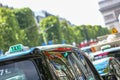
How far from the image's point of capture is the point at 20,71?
3633 mm

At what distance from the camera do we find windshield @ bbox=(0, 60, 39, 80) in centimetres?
359

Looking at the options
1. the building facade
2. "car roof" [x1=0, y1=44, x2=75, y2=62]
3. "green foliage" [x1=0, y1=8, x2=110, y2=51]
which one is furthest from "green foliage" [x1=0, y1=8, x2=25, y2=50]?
the building facade

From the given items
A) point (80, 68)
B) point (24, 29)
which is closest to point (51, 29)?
point (24, 29)

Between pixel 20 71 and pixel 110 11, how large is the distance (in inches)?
5129

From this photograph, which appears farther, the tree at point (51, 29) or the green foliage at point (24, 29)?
the tree at point (51, 29)

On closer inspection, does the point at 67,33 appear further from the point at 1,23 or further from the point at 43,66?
the point at 43,66

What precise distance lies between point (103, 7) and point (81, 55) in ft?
410

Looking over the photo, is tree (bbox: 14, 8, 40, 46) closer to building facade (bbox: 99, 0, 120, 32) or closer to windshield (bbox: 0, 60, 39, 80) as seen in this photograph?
building facade (bbox: 99, 0, 120, 32)

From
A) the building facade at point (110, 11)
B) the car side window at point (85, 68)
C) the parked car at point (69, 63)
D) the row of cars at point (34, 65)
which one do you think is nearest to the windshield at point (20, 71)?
the row of cars at point (34, 65)

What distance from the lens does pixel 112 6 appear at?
13000cm

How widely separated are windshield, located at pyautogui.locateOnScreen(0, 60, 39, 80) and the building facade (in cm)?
12296

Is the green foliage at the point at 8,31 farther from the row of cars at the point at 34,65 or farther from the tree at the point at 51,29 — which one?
the row of cars at the point at 34,65

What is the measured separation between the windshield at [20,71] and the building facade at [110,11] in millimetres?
122961

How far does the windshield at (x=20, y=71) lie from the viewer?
3.59m
